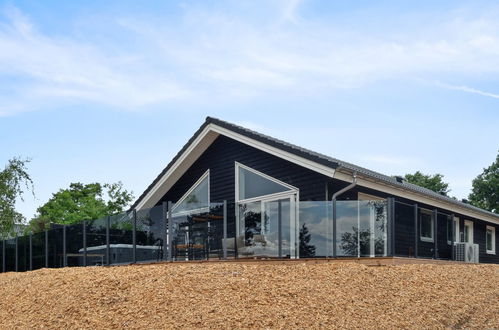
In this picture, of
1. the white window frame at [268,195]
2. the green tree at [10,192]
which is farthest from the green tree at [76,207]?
the white window frame at [268,195]

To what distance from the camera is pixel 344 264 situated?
42.5ft

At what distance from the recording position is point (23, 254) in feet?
73.2

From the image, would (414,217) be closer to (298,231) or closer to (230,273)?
(298,231)

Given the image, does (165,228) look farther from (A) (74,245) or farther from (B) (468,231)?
(B) (468,231)

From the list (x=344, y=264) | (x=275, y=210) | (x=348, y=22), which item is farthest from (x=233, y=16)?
(x=344, y=264)

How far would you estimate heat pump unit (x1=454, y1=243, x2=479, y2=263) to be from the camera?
18.8 meters

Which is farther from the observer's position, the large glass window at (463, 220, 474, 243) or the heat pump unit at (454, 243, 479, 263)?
the large glass window at (463, 220, 474, 243)

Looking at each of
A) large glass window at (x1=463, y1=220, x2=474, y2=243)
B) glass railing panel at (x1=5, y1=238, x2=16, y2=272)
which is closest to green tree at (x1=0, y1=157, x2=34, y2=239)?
glass railing panel at (x1=5, y1=238, x2=16, y2=272)

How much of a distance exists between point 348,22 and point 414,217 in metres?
5.70

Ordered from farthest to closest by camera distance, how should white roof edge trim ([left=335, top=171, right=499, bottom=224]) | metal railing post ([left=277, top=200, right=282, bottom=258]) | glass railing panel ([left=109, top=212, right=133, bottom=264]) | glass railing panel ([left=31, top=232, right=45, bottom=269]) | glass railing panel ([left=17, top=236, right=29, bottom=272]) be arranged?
1. glass railing panel ([left=17, top=236, right=29, bottom=272])
2. glass railing panel ([left=31, top=232, right=45, bottom=269])
3. glass railing panel ([left=109, top=212, right=133, bottom=264])
4. white roof edge trim ([left=335, top=171, right=499, bottom=224])
5. metal railing post ([left=277, top=200, right=282, bottom=258])

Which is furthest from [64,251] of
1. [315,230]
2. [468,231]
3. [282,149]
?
[468,231]

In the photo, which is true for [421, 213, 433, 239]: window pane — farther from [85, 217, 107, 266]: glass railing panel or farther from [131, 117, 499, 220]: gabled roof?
[85, 217, 107, 266]: glass railing panel

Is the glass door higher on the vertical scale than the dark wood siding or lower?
lower

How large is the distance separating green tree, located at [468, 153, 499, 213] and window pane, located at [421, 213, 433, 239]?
108 feet
